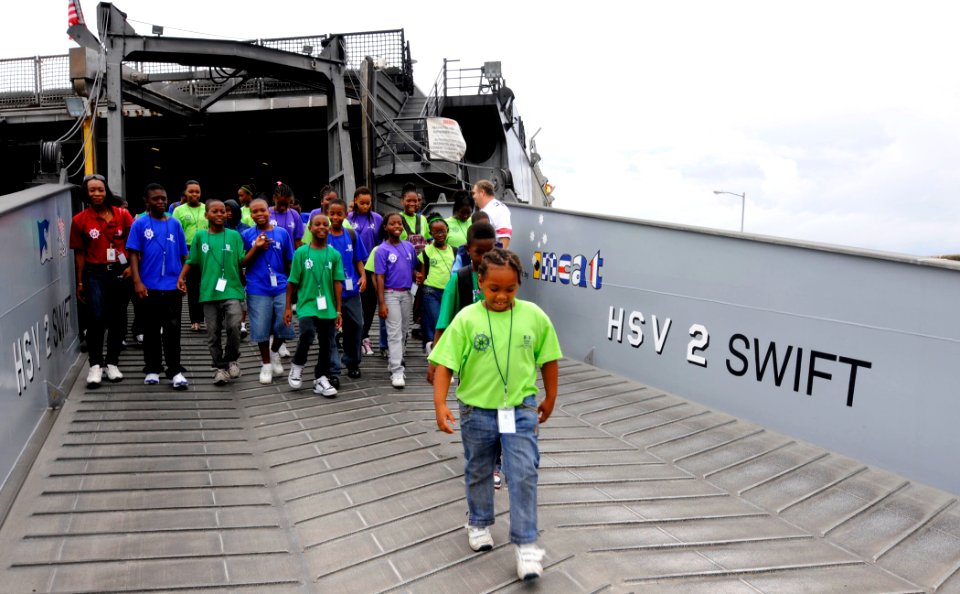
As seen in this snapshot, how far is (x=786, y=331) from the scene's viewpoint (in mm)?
5508

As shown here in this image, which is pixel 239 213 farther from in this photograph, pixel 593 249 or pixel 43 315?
pixel 593 249

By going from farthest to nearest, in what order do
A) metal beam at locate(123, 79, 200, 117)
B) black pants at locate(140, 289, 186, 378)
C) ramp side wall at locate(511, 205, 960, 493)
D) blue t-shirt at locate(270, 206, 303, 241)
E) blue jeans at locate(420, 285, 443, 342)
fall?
1. metal beam at locate(123, 79, 200, 117)
2. blue t-shirt at locate(270, 206, 303, 241)
3. blue jeans at locate(420, 285, 443, 342)
4. black pants at locate(140, 289, 186, 378)
5. ramp side wall at locate(511, 205, 960, 493)

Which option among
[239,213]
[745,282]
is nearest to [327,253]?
[239,213]

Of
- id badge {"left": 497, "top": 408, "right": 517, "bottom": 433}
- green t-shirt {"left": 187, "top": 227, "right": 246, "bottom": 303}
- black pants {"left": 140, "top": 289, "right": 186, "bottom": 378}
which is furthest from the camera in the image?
green t-shirt {"left": 187, "top": 227, "right": 246, "bottom": 303}

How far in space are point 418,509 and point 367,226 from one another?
181 inches

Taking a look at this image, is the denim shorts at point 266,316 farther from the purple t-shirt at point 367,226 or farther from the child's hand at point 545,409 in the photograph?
the child's hand at point 545,409

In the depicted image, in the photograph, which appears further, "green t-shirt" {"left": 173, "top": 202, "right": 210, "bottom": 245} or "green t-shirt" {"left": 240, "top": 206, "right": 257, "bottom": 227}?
"green t-shirt" {"left": 240, "top": 206, "right": 257, "bottom": 227}

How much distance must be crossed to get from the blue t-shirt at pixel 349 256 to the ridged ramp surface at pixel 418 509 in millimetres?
1413

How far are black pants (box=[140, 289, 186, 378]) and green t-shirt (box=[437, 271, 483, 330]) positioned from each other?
3.02m

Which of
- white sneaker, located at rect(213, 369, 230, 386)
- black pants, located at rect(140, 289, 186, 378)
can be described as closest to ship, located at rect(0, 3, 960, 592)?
white sneaker, located at rect(213, 369, 230, 386)

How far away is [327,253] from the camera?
653cm

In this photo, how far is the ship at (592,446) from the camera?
3.49 meters

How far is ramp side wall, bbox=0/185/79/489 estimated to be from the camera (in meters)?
4.58

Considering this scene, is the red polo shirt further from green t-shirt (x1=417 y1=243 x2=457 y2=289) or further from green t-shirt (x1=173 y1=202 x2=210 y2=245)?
green t-shirt (x1=417 y1=243 x2=457 y2=289)
